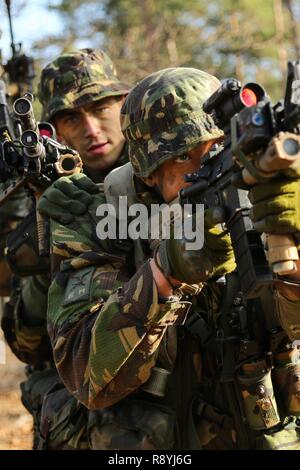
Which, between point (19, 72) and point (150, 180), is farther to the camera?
point (19, 72)

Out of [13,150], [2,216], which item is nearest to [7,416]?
[2,216]

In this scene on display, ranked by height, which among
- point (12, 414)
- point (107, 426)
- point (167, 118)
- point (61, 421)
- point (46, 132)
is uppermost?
point (167, 118)

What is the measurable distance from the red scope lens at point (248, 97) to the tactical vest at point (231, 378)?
1.09 meters

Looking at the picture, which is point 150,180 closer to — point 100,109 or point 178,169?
point 178,169

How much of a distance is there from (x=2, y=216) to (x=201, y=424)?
9.33ft

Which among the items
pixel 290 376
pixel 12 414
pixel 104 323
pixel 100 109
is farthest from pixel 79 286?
pixel 12 414

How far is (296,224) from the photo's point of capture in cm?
331

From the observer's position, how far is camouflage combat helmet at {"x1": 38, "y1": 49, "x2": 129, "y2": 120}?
22.5 feet

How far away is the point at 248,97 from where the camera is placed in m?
3.57

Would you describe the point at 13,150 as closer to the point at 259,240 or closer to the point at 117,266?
the point at 117,266

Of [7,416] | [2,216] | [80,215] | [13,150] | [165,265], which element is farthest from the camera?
[7,416]

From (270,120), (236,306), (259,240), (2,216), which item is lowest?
(2,216)

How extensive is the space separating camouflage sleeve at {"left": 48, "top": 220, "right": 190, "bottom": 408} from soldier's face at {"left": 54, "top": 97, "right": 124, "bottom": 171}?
6.08 ft

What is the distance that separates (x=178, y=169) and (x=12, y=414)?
6382 mm
